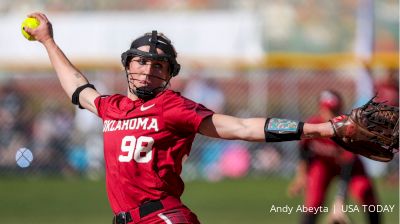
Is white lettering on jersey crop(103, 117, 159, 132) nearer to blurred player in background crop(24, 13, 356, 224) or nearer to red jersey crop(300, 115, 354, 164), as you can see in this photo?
blurred player in background crop(24, 13, 356, 224)

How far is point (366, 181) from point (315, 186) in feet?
1.68

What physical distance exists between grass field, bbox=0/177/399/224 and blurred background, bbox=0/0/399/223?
1.8 inches

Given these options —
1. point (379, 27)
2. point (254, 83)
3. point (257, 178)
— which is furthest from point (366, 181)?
point (379, 27)

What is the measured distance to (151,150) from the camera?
5266 millimetres

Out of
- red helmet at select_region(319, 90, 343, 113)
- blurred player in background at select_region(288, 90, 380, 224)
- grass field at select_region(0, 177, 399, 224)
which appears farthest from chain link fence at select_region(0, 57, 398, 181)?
red helmet at select_region(319, 90, 343, 113)

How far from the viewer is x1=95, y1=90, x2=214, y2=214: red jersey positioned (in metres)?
5.23

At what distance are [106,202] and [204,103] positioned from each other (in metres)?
3.77

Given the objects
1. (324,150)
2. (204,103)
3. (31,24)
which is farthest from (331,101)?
(204,103)

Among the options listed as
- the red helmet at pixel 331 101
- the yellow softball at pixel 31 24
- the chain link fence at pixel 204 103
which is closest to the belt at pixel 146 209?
the yellow softball at pixel 31 24

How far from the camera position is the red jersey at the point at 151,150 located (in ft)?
17.2

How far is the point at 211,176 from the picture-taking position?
17.5 meters

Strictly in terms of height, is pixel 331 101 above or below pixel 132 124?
below

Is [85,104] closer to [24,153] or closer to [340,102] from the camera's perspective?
[24,153]

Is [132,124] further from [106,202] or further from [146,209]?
[106,202]
